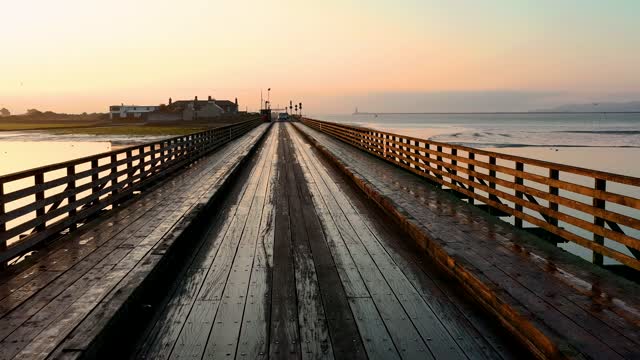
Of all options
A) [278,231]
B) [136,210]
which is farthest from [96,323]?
[136,210]

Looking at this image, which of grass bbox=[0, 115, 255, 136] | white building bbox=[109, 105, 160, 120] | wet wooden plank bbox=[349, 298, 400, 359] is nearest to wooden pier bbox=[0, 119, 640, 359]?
wet wooden plank bbox=[349, 298, 400, 359]

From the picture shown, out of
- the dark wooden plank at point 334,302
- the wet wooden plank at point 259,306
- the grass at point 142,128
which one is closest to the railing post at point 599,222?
the dark wooden plank at point 334,302


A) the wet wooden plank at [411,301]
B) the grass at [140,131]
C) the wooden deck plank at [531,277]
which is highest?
the grass at [140,131]

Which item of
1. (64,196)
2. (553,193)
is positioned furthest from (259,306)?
(553,193)

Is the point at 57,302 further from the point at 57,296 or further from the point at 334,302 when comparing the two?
the point at 334,302

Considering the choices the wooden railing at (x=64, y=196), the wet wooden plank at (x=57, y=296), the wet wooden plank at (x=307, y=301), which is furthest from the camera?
the wooden railing at (x=64, y=196)

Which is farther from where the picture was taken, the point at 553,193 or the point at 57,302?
the point at 553,193

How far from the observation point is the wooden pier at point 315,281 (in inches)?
173

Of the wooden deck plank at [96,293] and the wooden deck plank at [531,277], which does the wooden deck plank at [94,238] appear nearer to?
the wooden deck plank at [96,293]

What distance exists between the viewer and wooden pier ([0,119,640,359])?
14.4ft

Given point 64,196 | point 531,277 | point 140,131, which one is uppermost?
point 140,131

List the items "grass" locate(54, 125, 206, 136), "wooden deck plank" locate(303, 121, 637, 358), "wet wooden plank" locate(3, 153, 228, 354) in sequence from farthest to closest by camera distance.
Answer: "grass" locate(54, 125, 206, 136) → "wet wooden plank" locate(3, 153, 228, 354) → "wooden deck plank" locate(303, 121, 637, 358)

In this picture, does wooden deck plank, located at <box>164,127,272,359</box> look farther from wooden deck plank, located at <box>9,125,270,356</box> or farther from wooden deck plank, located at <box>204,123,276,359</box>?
wooden deck plank, located at <box>9,125,270,356</box>

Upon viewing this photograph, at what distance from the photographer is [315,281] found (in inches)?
250
